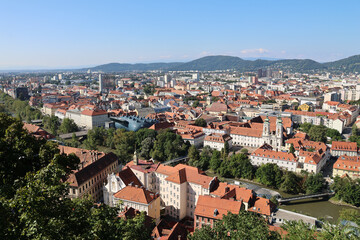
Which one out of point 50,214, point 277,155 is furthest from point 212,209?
point 277,155

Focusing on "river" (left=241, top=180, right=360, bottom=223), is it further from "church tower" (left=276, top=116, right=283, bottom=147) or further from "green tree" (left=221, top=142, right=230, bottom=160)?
"church tower" (left=276, top=116, right=283, bottom=147)

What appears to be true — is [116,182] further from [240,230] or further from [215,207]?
[240,230]

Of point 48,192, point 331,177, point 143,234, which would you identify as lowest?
point 331,177

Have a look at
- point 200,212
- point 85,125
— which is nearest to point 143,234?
point 200,212

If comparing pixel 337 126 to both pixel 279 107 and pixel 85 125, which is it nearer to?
pixel 279 107

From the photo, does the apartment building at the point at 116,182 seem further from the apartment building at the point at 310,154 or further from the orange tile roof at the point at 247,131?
the orange tile roof at the point at 247,131
